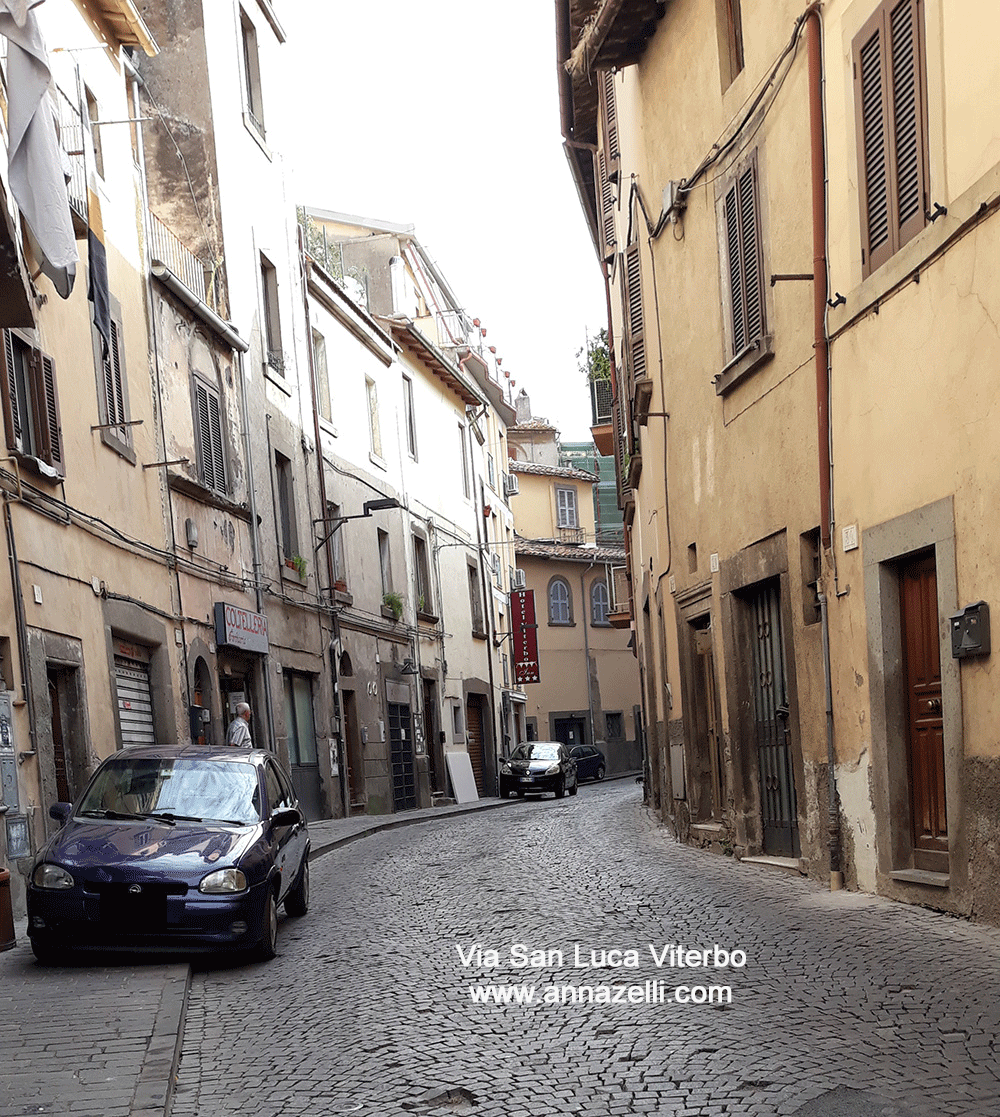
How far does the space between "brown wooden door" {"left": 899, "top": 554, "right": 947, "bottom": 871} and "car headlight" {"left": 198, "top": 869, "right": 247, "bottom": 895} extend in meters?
4.48

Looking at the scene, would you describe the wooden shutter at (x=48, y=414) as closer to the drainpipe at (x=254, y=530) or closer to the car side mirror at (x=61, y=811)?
the car side mirror at (x=61, y=811)

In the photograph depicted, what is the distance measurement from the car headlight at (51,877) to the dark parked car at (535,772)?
957 inches

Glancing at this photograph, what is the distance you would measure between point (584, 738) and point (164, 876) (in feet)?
150

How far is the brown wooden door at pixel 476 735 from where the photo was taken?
37125mm

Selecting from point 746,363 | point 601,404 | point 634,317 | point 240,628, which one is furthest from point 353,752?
point 746,363

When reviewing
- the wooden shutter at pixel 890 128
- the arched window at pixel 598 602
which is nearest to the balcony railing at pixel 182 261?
the wooden shutter at pixel 890 128

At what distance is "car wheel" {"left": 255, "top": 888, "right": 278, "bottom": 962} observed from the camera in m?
8.87

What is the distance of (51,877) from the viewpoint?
875 cm

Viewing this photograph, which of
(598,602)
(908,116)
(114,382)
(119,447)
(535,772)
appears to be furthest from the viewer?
(598,602)

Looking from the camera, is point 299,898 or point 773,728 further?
point 773,728

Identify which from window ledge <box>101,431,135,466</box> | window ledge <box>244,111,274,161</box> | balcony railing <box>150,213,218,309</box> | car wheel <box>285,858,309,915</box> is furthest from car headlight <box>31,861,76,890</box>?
window ledge <box>244,111,274,161</box>

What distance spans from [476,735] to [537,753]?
15.4 feet

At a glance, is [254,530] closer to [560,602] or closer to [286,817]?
[286,817]

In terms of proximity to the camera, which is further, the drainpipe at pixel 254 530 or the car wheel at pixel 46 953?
the drainpipe at pixel 254 530
